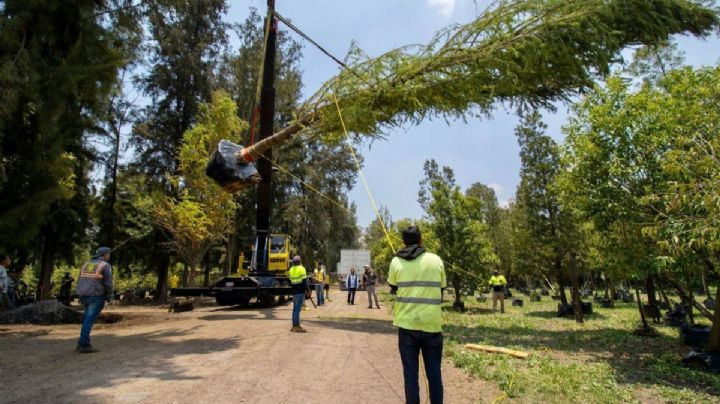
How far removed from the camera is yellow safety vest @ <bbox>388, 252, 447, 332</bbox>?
4.42 m

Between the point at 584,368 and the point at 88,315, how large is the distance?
8.88 metres

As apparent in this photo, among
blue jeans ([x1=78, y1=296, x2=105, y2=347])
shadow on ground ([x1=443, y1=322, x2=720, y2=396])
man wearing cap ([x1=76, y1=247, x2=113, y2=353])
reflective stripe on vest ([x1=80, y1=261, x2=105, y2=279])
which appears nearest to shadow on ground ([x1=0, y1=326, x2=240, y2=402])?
blue jeans ([x1=78, y1=296, x2=105, y2=347])

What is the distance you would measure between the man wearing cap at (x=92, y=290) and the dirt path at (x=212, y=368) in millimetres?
388

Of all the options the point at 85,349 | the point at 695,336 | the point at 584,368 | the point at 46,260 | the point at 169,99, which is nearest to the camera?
the point at 85,349

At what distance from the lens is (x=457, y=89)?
1128cm

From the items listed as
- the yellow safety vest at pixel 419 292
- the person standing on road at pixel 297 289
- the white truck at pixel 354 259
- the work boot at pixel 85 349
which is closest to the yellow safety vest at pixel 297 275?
the person standing on road at pixel 297 289

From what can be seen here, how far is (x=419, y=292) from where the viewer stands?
4.46 metres

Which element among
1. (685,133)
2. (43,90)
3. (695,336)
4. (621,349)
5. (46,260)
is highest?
(43,90)

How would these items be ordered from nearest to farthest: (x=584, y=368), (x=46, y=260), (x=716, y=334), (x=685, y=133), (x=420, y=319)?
1. (x=420, y=319)
2. (x=584, y=368)
3. (x=685, y=133)
4. (x=716, y=334)
5. (x=46, y=260)

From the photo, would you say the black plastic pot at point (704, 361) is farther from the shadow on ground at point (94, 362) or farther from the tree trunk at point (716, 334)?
the shadow on ground at point (94, 362)

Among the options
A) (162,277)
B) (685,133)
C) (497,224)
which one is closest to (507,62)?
(685,133)

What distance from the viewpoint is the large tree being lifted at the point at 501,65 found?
10250 millimetres

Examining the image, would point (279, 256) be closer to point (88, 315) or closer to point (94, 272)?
point (94, 272)

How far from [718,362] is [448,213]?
45.9 ft
